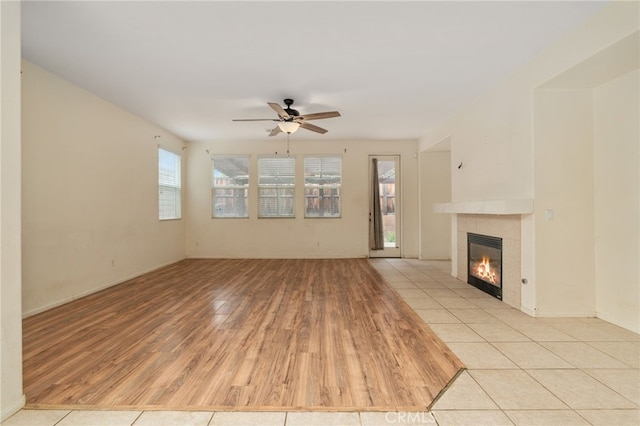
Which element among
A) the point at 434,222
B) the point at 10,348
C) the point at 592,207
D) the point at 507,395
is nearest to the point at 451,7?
the point at 592,207

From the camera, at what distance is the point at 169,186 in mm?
6141

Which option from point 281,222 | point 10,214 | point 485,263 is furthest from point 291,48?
point 281,222

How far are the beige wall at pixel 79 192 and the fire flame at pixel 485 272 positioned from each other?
18.3 ft

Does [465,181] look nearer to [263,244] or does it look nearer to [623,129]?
[623,129]

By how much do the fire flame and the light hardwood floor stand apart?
4.44 ft

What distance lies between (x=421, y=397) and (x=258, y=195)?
227 inches

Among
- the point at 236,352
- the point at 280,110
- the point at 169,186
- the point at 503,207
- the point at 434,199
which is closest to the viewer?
the point at 236,352

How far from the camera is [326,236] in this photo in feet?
22.3

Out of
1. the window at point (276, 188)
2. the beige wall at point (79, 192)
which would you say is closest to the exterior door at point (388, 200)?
the window at point (276, 188)

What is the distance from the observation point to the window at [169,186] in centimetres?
581

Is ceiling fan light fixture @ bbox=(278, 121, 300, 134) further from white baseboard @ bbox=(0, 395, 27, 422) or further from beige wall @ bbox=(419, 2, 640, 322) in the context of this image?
white baseboard @ bbox=(0, 395, 27, 422)

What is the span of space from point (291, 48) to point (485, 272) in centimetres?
380

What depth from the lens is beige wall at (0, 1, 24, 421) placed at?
5.14 ft

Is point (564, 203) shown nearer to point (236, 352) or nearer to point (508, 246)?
point (508, 246)
